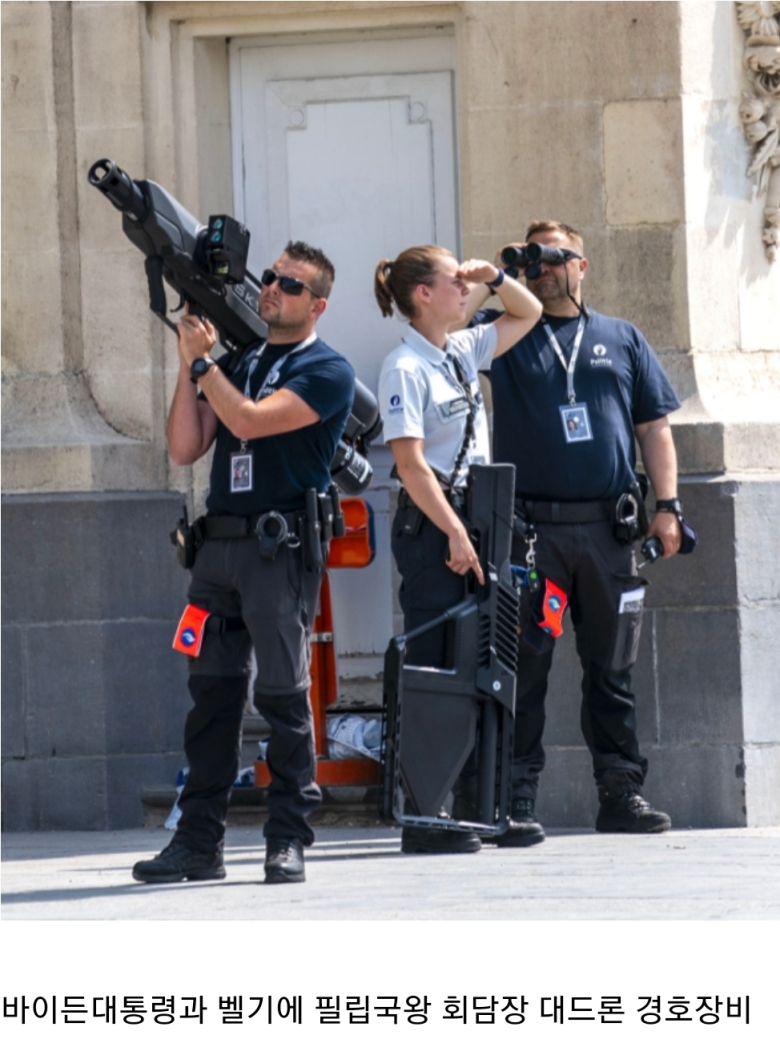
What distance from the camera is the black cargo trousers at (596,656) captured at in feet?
21.6

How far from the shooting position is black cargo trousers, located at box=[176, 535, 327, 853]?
5629 millimetres

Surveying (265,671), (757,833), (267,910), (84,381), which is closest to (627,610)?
(757,833)

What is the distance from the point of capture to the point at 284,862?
564cm

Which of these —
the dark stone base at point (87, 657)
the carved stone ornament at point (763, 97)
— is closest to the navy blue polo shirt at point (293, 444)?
the dark stone base at point (87, 657)

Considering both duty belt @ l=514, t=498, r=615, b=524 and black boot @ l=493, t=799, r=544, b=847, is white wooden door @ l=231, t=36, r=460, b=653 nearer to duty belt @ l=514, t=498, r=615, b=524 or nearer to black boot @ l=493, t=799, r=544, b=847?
duty belt @ l=514, t=498, r=615, b=524

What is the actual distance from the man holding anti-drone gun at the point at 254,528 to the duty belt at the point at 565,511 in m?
1.03

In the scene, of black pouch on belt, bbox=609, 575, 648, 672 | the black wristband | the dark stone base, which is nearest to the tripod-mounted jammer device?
black pouch on belt, bbox=609, 575, 648, 672

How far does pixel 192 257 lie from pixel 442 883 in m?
2.06

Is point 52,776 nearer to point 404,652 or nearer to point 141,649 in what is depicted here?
point 141,649

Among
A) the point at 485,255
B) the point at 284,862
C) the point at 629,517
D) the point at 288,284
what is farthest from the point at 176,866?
the point at 485,255

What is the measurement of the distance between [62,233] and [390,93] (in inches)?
57.8

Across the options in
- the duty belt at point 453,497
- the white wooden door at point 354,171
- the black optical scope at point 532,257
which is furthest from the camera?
the white wooden door at point 354,171

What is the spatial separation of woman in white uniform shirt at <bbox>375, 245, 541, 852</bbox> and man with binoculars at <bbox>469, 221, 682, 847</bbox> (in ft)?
1.00

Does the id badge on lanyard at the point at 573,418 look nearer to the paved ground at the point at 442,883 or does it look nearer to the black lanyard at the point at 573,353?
the black lanyard at the point at 573,353
